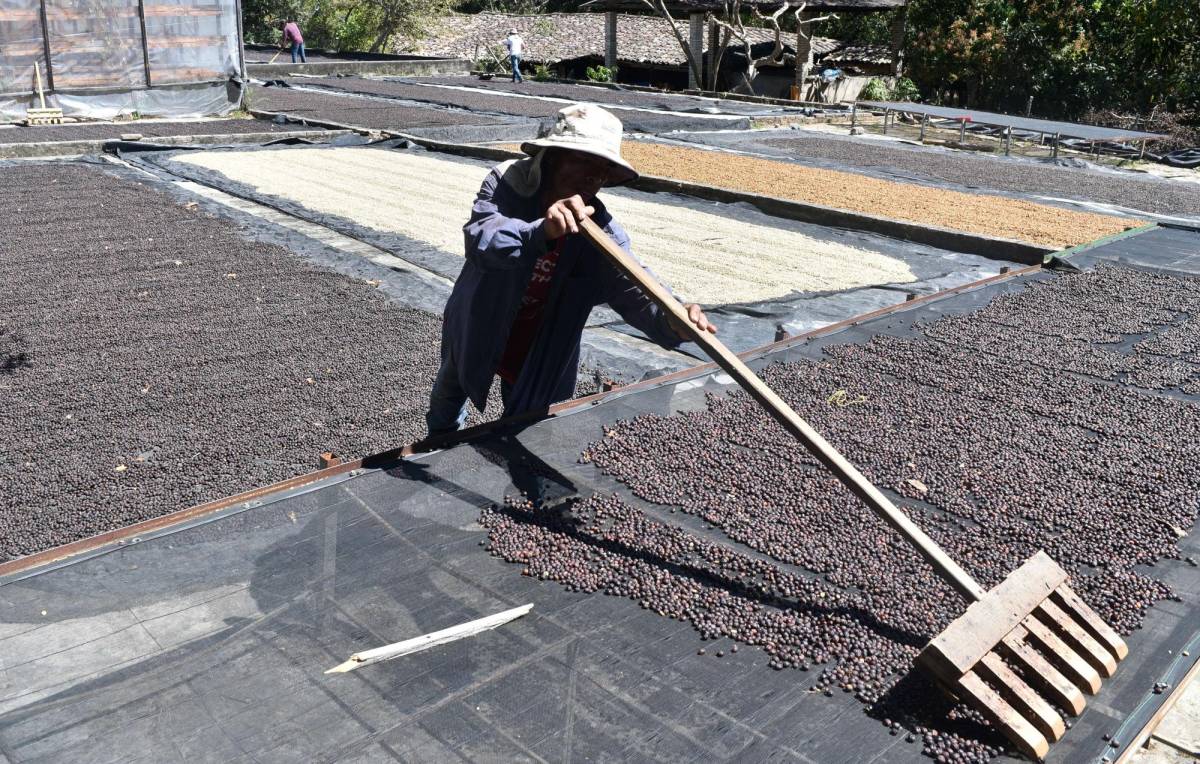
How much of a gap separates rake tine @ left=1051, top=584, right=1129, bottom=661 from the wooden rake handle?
0.66 ft

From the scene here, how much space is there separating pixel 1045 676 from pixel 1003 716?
0.16 metres

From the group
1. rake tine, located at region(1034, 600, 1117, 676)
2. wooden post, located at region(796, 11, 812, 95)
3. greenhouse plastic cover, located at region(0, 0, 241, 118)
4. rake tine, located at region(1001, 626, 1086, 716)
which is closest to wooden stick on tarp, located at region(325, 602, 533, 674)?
rake tine, located at region(1001, 626, 1086, 716)

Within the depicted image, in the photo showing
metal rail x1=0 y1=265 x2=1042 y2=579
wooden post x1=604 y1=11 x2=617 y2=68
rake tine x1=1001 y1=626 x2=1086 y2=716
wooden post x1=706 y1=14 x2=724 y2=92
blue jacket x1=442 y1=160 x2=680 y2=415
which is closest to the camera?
rake tine x1=1001 y1=626 x2=1086 y2=716

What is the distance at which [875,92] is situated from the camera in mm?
17875

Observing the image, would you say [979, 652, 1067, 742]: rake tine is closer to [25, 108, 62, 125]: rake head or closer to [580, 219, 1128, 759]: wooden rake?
[580, 219, 1128, 759]: wooden rake

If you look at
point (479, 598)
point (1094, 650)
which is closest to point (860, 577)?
point (1094, 650)

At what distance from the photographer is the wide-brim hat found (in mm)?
2316

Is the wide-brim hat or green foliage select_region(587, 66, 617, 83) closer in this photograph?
the wide-brim hat

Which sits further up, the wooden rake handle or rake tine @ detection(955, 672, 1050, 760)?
the wooden rake handle

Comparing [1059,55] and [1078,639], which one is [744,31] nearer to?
[1059,55]

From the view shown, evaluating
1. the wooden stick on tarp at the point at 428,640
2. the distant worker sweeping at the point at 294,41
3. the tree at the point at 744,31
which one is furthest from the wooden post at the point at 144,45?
the wooden stick on tarp at the point at 428,640

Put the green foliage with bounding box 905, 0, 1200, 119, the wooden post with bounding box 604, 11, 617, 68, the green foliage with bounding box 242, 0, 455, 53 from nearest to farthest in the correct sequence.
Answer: the green foliage with bounding box 905, 0, 1200, 119, the wooden post with bounding box 604, 11, 617, 68, the green foliage with bounding box 242, 0, 455, 53

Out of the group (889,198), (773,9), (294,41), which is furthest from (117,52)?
(773,9)

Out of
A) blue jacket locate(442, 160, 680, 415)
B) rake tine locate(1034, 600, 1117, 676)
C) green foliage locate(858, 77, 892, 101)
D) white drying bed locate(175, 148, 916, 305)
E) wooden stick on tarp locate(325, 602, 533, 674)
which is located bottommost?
wooden stick on tarp locate(325, 602, 533, 674)
